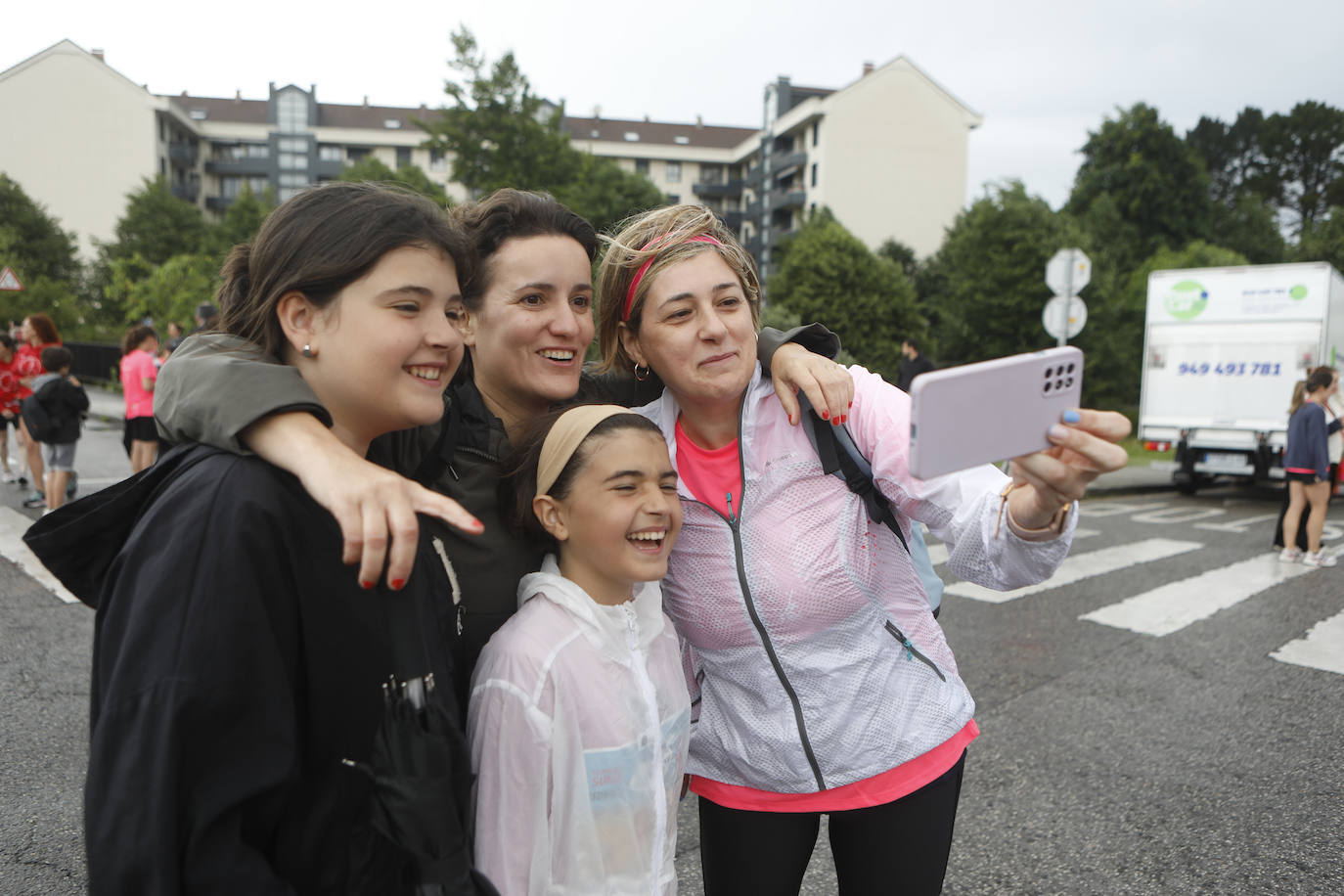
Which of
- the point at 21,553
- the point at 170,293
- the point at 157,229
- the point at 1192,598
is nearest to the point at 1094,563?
the point at 1192,598

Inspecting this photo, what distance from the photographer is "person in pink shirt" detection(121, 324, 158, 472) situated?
10.2m

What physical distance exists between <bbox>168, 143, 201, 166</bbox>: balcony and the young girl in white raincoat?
75.6 m

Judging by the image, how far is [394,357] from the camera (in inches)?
55.8

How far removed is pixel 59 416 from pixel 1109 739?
10356mm

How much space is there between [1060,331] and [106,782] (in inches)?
516

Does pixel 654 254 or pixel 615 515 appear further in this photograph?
pixel 654 254

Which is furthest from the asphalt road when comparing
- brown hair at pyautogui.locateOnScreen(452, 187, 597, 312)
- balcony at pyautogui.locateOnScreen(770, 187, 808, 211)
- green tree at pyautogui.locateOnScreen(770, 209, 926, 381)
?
balcony at pyautogui.locateOnScreen(770, 187, 808, 211)

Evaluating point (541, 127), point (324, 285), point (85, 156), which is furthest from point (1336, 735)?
point (85, 156)

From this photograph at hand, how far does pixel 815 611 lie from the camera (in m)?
1.84

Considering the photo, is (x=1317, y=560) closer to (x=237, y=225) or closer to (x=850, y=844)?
(x=850, y=844)

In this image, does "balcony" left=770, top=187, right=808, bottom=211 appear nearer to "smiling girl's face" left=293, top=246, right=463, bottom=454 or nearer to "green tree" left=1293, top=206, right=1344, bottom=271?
"green tree" left=1293, top=206, right=1344, bottom=271

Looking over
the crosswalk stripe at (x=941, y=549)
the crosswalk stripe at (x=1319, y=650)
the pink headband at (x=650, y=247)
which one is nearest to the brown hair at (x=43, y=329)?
the crosswalk stripe at (x=941, y=549)

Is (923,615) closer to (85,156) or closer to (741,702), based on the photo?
(741,702)

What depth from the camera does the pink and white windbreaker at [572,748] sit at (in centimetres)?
157
